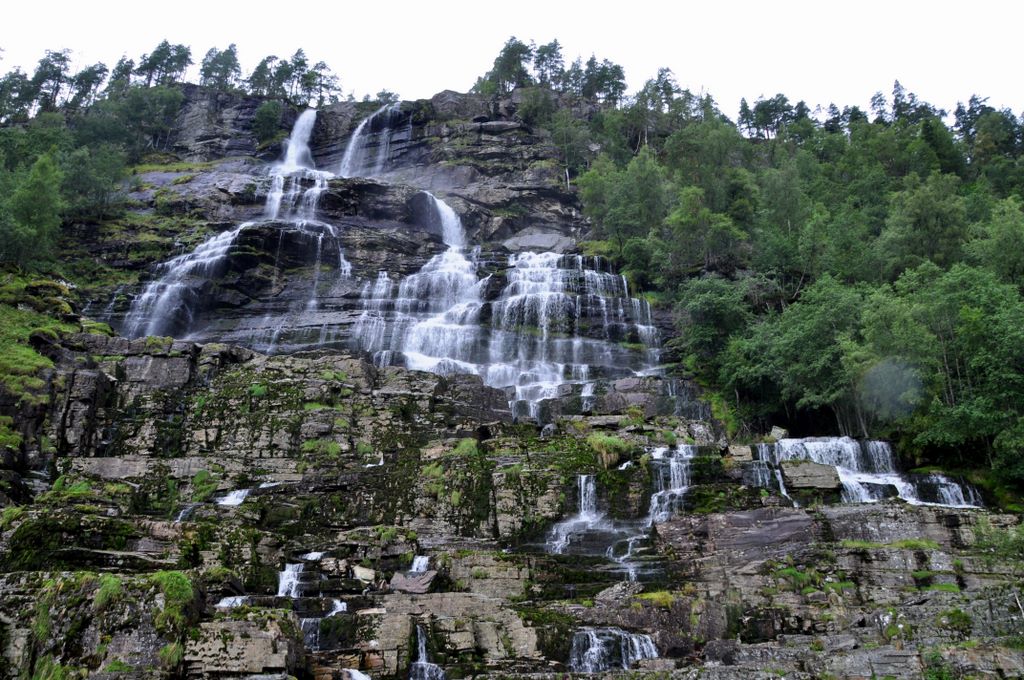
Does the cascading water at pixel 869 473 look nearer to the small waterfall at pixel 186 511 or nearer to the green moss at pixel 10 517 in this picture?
the small waterfall at pixel 186 511

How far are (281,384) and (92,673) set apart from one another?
18447mm

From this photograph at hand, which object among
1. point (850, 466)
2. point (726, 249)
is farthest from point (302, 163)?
point (850, 466)

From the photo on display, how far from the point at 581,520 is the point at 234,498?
10967 millimetres

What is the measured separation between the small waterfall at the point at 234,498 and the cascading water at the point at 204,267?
2104 centimetres

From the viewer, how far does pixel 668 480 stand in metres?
22.5

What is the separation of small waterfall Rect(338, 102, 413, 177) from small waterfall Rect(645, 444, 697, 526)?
172 feet

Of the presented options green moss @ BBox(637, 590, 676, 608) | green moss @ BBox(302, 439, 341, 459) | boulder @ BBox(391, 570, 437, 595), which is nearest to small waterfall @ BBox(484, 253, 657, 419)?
green moss @ BBox(302, 439, 341, 459)

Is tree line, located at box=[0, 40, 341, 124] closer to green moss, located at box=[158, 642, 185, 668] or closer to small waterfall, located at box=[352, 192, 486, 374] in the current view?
small waterfall, located at box=[352, 192, 486, 374]

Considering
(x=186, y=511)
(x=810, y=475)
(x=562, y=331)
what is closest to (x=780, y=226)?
(x=562, y=331)

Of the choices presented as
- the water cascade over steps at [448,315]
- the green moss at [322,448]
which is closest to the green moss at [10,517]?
the green moss at [322,448]

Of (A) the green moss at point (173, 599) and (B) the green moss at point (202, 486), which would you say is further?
(B) the green moss at point (202, 486)

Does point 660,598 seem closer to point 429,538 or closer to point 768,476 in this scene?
point 429,538

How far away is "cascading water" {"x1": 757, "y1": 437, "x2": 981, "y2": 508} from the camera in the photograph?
23.1 meters

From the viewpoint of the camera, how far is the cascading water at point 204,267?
41500 millimetres
